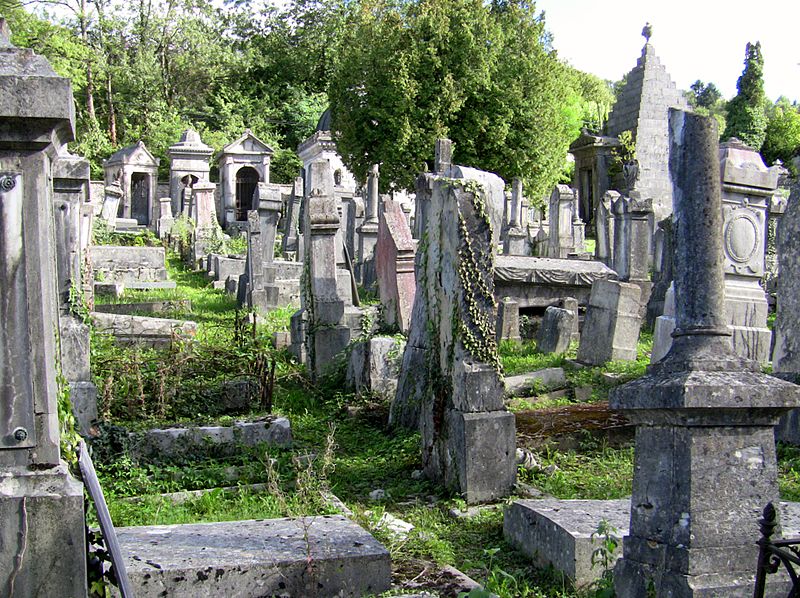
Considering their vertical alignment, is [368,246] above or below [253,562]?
above

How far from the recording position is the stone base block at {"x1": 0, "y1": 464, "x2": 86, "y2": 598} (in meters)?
3.39

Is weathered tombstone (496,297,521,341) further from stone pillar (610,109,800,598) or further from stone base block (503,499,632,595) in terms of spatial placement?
stone pillar (610,109,800,598)

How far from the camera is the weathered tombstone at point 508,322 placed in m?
13.0

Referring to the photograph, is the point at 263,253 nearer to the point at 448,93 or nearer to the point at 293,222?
the point at 293,222

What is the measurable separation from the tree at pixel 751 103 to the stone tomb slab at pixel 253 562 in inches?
1569

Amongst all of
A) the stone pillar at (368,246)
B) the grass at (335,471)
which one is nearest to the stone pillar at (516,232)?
the stone pillar at (368,246)

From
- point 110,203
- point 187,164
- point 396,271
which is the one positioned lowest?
point 396,271

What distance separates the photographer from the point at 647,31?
116ft

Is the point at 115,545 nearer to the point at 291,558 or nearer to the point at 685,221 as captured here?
the point at 291,558

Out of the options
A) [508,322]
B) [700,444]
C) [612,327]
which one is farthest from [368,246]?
[700,444]

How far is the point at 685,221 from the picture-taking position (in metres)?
4.16

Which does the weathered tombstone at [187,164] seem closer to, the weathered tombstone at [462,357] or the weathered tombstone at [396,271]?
the weathered tombstone at [396,271]

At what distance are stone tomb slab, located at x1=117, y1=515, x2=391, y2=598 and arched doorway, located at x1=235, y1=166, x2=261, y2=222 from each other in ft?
121

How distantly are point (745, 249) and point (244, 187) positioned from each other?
32.8 m
